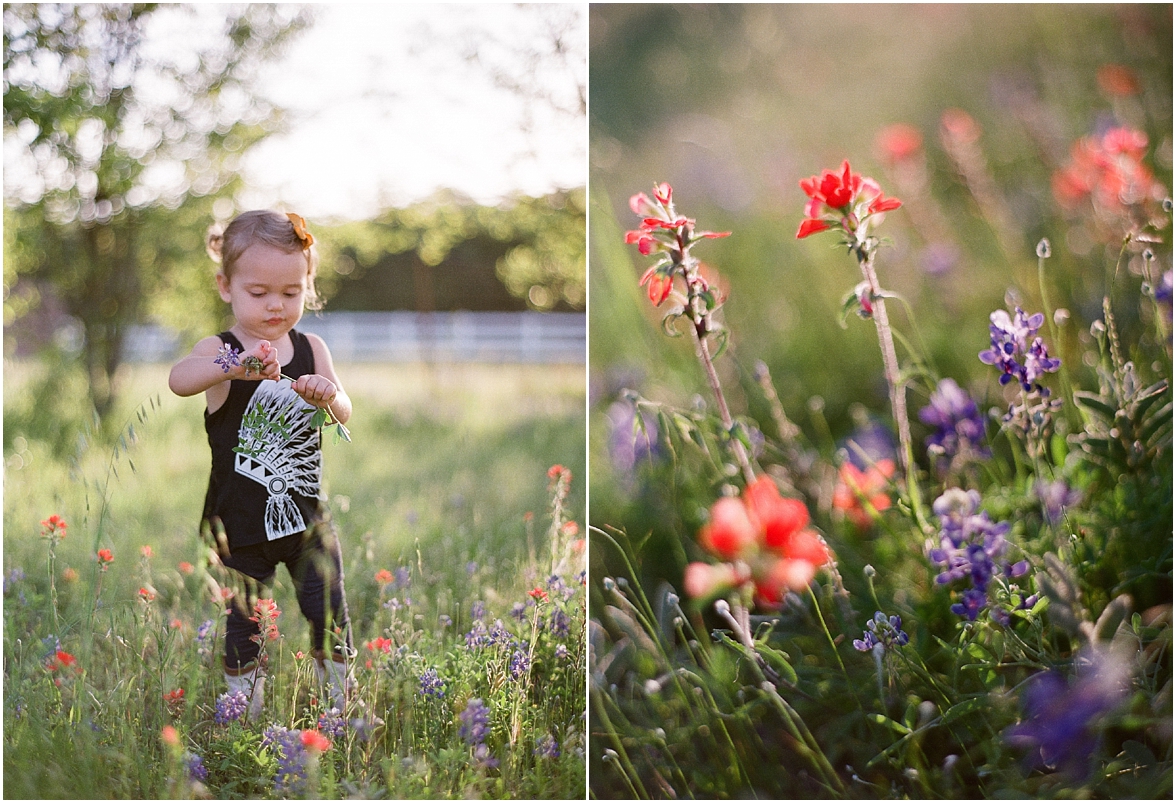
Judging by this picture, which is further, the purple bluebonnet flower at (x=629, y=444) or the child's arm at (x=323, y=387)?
the purple bluebonnet flower at (x=629, y=444)

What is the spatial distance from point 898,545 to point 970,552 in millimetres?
180

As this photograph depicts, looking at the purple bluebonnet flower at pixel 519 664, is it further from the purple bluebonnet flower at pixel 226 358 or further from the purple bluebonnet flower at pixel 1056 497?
the purple bluebonnet flower at pixel 1056 497

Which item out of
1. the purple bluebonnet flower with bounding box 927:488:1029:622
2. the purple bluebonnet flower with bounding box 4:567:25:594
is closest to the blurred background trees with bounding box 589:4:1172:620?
the purple bluebonnet flower with bounding box 927:488:1029:622

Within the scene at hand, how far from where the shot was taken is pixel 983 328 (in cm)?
250

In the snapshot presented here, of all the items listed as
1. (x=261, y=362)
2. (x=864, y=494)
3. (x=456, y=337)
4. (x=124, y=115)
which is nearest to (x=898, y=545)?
(x=864, y=494)

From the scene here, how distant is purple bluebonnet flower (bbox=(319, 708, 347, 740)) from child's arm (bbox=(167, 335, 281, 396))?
804 millimetres

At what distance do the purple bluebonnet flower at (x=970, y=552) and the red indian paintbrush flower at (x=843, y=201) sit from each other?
657 mm

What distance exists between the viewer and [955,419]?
193cm

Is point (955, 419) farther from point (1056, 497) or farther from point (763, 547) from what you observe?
point (763, 547)

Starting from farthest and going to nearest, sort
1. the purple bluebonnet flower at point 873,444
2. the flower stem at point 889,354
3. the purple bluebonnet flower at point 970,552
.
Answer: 1. the purple bluebonnet flower at point 873,444
2. the purple bluebonnet flower at point 970,552
3. the flower stem at point 889,354

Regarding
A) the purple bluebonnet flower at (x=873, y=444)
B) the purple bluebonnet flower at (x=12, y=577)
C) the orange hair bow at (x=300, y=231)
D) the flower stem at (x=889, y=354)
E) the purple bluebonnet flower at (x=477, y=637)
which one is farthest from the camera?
the purple bluebonnet flower at (x=873, y=444)

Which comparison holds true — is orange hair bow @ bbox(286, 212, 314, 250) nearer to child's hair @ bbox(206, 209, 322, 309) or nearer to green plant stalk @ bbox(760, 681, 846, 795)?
child's hair @ bbox(206, 209, 322, 309)

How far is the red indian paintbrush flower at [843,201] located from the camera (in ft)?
5.31

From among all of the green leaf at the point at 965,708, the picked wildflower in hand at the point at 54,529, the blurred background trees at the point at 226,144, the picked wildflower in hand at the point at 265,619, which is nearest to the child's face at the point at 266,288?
the blurred background trees at the point at 226,144
